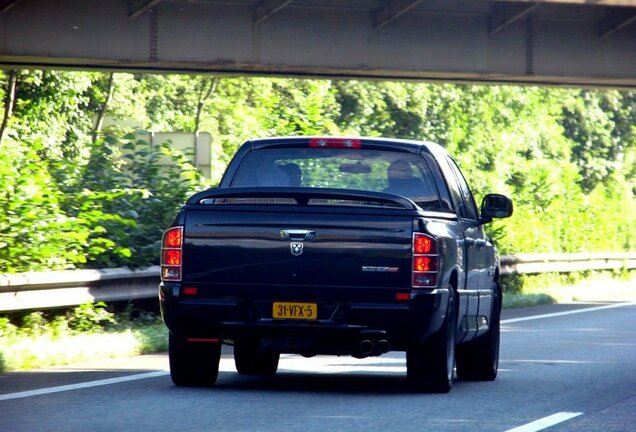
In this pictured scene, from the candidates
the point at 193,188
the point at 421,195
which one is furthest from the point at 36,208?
the point at 421,195

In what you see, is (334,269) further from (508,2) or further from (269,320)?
(508,2)

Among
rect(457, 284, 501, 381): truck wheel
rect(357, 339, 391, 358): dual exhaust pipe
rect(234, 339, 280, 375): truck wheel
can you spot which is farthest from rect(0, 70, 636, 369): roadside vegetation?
rect(357, 339, 391, 358): dual exhaust pipe

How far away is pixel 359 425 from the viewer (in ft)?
30.2

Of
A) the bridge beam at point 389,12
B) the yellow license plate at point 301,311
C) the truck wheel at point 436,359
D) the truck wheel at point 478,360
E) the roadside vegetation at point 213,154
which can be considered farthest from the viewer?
the bridge beam at point 389,12

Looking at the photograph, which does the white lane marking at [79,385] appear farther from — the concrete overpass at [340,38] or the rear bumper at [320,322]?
the concrete overpass at [340,38]

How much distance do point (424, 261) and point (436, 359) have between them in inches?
33.9

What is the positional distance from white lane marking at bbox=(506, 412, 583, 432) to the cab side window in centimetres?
259

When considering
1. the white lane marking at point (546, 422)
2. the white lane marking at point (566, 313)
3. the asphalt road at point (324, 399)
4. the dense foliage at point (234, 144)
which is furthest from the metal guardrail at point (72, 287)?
the white lane marking at point (566, 313)

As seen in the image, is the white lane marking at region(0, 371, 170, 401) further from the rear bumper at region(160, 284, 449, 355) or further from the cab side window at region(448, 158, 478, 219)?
the cab side window at region(448, 158, 478, 219)

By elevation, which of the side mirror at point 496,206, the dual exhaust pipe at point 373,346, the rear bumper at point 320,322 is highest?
the side mirror at point 496,206

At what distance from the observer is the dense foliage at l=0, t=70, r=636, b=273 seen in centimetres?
1731

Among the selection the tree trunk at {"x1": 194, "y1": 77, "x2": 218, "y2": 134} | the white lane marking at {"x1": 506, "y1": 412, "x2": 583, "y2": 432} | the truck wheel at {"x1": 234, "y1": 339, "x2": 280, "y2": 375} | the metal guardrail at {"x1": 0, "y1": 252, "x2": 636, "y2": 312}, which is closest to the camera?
the white lane marking at {"x1": 506, "y1": 412, "x2": 583, "y2": 432}

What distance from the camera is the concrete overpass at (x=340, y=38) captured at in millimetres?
25844

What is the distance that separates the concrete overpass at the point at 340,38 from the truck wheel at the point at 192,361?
1492 centimetres
